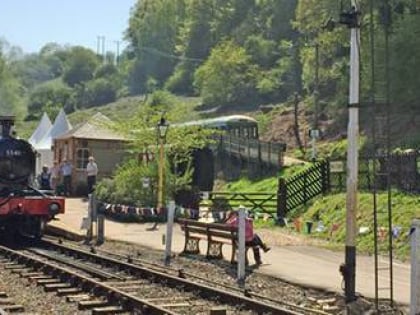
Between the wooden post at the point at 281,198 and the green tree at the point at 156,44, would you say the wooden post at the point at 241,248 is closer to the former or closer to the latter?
the wooden post at the point at 281,198

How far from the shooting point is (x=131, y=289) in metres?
12.5

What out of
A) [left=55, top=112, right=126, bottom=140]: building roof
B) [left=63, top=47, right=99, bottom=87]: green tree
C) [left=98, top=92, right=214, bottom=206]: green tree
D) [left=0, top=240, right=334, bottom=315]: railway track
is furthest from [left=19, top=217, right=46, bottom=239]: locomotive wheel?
[left=63, top=47, right=99, bottom=87]: green tree

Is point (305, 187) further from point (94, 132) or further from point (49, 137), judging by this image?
point (49, 137)

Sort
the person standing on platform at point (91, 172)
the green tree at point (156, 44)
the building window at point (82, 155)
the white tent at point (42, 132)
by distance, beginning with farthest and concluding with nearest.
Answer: the green tree at point (156, 44) → the white tent at point (42, 132) → the building window at point (82, 155) → the person standing on platform at point (91, 172)

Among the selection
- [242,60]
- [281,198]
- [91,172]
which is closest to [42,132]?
[91,172]

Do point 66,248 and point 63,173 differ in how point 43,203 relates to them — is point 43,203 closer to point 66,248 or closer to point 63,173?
point 66,248

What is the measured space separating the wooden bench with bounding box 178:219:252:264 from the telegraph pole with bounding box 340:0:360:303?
4504mm

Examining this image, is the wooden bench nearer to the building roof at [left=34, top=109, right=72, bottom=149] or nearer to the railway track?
the railway track

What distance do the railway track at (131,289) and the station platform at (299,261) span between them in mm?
1925

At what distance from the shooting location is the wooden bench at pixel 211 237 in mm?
15848

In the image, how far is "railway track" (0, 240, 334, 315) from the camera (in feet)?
35.2

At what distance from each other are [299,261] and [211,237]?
2.01 m

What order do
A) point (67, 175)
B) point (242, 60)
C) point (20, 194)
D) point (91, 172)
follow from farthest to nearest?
1. point (242, 60)
2. point (67, 175)
3. point (91, 172)
4. point (20, 194)

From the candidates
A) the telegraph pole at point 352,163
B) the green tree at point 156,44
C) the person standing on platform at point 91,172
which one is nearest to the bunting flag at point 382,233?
the telegraph pole at point 352,163
